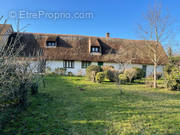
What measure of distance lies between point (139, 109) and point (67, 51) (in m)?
14.6

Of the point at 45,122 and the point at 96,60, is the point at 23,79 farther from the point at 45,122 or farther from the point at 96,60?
the point at 96,60

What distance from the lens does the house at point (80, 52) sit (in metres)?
16.9

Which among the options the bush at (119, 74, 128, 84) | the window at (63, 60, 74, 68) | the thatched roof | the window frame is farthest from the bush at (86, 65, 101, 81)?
the window frame

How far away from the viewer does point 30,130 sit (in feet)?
10.0

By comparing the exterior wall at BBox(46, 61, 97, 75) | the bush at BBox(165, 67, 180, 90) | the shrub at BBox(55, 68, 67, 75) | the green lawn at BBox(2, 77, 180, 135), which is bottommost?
the green lawn at BBox(2, 77, 180, 135)

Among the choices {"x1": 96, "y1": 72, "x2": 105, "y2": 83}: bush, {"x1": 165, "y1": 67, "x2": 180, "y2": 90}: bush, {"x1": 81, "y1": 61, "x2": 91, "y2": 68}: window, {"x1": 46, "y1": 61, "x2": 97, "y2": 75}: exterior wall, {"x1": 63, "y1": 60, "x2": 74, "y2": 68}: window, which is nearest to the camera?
{"x1": 165, "y1": 67, "x2": 180, "y2": 90}: bush

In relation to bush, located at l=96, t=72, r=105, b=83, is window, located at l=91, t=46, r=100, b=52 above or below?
above

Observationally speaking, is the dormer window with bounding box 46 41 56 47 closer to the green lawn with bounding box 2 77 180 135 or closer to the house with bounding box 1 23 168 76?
the house with bounding box 1 23 168 76

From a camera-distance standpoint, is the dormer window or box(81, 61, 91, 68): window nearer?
box(81, 61, 91, 68): window

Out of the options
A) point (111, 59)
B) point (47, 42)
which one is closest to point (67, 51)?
point (47, 42)

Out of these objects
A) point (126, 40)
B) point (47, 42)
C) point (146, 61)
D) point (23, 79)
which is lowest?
point (23, 79)

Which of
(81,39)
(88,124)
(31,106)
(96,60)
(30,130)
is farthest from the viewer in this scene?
(81,39)

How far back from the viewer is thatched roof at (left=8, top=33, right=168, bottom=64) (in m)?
17.0

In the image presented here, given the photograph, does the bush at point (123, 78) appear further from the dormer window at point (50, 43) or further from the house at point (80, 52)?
the dormer window at point (50, 43)
